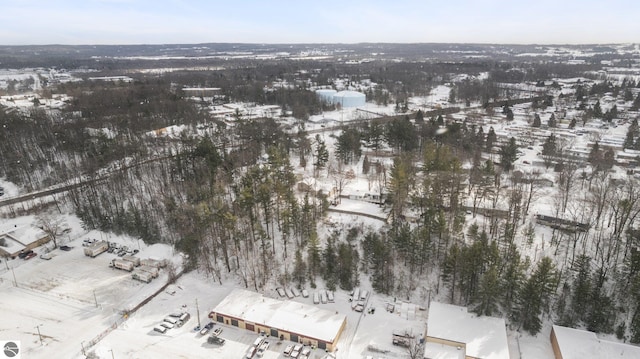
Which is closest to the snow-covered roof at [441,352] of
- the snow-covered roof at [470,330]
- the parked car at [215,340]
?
the snow-covered roof at [470,330]

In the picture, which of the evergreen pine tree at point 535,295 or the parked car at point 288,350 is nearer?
the parked car at point 288,350

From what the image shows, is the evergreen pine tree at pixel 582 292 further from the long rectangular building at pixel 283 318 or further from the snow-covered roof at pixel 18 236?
the snow-covered roof at pixel 18 236

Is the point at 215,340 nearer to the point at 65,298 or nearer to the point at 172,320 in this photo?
the point at 172,320

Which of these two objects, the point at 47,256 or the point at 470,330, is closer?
the point at 470,330

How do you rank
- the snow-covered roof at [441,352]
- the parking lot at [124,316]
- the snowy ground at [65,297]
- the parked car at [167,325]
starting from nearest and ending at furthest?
1. the snow-covered roof at [441,352]
2. the parking lot at [124,316]
3. the snowy ground at [65,297]
4. the parked car at [167,325]

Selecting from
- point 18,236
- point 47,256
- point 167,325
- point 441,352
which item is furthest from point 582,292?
point 18,236
